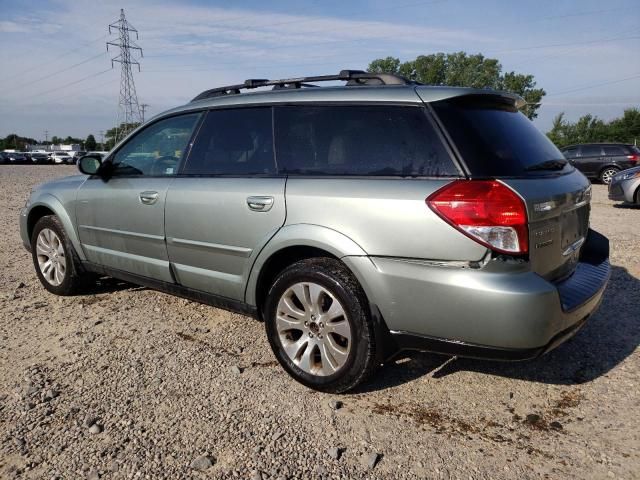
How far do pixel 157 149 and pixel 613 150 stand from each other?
59.1 feet

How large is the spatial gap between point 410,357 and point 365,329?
0.87m

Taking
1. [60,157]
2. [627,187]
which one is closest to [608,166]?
[627,187]

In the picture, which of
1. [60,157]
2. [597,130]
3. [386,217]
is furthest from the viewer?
[60,157]

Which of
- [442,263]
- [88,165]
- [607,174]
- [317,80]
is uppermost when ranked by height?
[317,80]

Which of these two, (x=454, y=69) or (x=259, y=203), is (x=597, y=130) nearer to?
(x=454, y=69)

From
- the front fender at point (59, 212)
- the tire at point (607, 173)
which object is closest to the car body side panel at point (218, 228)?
the front fender at point (59, 212)

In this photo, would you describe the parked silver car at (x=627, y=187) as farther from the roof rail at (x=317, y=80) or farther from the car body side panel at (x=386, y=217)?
the car body side panel at (x=386, y=217)

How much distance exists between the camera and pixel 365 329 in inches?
113

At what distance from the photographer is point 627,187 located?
1134 centimetres

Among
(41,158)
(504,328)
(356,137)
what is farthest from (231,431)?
(41,158)

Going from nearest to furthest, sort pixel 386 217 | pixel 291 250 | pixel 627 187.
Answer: pixel 386 217 < pixel 291 250 < pixel 627 187

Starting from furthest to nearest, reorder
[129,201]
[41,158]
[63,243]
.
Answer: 1. [41,158]
2. [63,243]
3. [129,201]

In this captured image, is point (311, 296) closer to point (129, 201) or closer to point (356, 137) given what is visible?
point (356, 137)

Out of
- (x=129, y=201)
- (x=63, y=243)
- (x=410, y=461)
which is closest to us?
(x=410, y=461)
